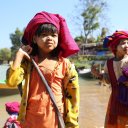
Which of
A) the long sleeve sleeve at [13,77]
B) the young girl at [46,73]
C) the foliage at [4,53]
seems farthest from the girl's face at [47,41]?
the foliage at [4,53]

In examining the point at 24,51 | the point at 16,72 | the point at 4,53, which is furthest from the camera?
the point at 4,53

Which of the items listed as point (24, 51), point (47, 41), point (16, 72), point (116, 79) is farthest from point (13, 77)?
point (116, 79)

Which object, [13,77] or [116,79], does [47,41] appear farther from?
[116,79]

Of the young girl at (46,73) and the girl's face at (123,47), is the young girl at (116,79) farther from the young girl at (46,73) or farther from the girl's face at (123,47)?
the young girl at (46,73)

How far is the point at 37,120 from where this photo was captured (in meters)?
2.44

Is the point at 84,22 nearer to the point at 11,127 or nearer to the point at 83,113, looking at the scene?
the point at 83,113

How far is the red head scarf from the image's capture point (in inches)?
136

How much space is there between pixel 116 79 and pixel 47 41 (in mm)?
1180

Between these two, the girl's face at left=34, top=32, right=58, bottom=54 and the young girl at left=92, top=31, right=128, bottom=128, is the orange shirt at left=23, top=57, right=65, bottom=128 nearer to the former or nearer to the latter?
the girl's face at left=34, top=32, right=58, bottom=54

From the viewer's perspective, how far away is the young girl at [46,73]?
7.99ft

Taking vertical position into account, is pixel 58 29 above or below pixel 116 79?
above

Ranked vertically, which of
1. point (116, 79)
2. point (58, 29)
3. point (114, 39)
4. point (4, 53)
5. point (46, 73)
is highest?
point (58, 29)

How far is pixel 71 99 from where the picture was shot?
2557 mm


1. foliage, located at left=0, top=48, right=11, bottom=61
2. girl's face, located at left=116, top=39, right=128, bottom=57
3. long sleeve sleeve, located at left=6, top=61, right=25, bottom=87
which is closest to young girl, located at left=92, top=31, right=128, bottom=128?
girl's face, located at left=116, top=39, right=128, bottom=57
